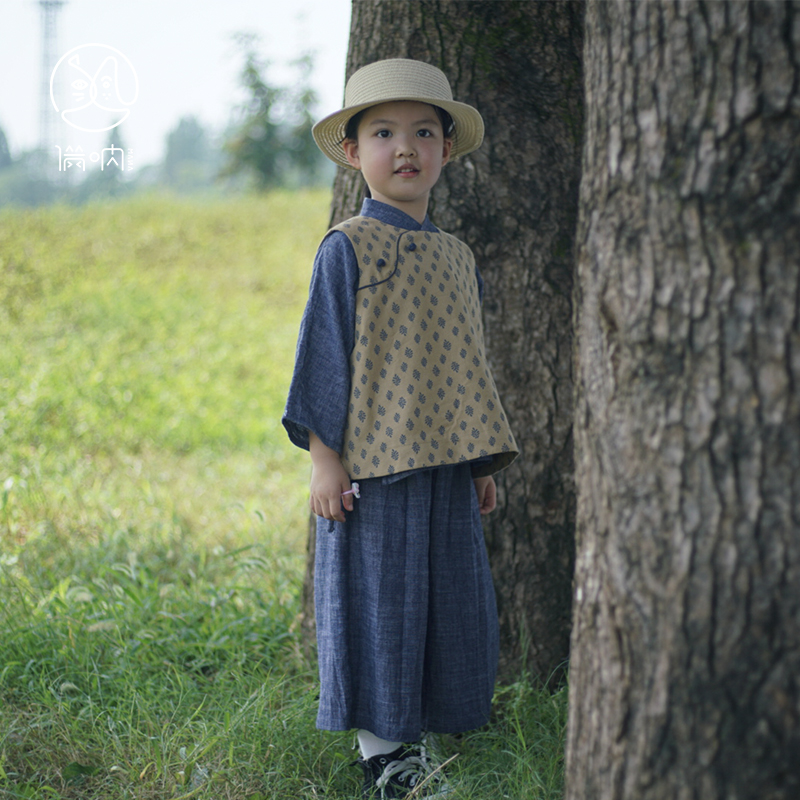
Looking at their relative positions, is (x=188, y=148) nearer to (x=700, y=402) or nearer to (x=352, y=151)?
(x=352, y=151)

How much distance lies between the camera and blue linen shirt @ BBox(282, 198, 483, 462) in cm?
178

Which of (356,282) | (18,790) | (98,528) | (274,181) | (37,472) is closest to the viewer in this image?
(356,282)

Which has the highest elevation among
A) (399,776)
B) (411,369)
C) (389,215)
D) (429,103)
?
(429,103)

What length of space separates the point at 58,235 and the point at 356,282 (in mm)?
8885

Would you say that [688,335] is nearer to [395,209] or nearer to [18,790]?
[395,209]

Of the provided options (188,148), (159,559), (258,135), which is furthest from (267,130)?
(188,148)

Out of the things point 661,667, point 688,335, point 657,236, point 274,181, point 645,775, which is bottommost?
point 645,775

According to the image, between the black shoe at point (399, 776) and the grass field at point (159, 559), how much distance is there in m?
0.08

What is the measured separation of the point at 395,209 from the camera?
1.87 metres

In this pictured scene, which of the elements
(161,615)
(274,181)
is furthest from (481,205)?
(274,181)

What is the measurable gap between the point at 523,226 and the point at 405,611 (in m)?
1.14

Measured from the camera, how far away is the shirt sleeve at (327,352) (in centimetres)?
178

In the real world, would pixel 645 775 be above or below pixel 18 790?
above

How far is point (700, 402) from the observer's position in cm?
113
